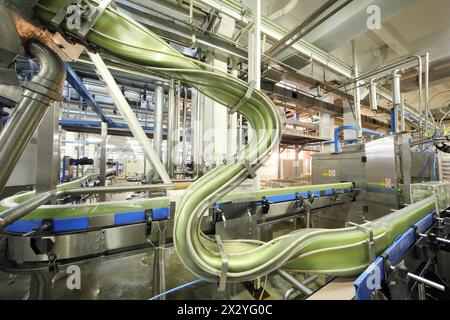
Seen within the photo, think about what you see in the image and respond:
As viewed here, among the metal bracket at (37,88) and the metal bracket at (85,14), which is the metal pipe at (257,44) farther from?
the metal bracket at (37,88)

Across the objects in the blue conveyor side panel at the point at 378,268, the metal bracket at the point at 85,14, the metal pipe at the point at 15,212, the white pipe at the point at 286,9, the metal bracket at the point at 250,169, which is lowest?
the blue conveyor side panel at the point at 378,268

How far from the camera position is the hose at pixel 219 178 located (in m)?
0.49

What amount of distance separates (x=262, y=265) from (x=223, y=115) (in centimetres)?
146

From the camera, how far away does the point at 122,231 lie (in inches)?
33.4

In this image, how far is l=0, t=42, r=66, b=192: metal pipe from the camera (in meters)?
0.46

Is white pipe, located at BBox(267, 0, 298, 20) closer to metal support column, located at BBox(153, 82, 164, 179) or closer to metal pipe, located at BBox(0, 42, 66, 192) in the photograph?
metal support column, located at BBox(153, 82, 164, 179)

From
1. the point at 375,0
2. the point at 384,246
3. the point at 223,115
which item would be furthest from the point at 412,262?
the point at 375,0

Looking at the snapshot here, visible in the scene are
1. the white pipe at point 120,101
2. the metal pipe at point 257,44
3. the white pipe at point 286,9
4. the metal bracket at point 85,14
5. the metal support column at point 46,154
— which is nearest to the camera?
the metal bracket at point 85,14

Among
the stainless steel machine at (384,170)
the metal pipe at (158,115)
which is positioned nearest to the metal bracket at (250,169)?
the metal pipe at (158,115)

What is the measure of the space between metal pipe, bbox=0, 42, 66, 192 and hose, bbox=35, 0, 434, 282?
111 millimetres

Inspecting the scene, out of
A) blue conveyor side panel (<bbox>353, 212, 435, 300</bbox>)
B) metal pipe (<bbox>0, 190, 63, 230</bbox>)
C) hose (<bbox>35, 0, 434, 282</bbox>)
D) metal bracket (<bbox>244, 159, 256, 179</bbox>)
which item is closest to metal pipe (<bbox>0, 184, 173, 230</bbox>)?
metal pipe (<bbox>0, 190, 63, 230</bbox>)

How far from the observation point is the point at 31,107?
48 cm

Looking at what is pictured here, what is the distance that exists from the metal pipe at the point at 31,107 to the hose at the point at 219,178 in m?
0.11

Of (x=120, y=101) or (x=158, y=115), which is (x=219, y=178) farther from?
(x=158, y=115)
